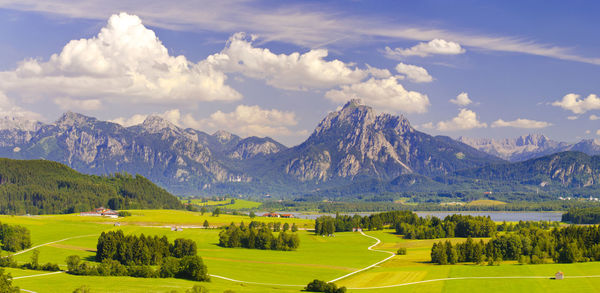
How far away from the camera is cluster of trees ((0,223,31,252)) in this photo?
518 feet

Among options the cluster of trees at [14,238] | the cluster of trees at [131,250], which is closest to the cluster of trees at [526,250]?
the cluster of trees at [131,250]

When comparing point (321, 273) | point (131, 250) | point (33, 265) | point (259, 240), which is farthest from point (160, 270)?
point (259, 240)

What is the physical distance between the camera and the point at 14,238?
159125 millimetres

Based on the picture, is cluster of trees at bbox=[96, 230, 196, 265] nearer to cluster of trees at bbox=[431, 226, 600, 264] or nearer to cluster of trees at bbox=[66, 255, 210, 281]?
cluster of trees at bbox=[66, 255, 210, 281]

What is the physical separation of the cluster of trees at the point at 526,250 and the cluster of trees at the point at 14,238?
111m

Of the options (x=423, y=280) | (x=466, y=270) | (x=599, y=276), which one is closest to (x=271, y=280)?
(x=423, y=280)

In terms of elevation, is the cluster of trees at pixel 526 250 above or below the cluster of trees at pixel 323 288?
above

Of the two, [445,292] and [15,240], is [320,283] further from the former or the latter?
[15,240]

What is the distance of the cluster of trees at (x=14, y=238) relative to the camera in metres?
158

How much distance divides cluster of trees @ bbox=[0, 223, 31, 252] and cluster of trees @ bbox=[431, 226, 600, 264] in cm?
11129

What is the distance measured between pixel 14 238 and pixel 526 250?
136905 mm

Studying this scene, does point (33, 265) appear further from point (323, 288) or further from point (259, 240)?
point (259, 240)

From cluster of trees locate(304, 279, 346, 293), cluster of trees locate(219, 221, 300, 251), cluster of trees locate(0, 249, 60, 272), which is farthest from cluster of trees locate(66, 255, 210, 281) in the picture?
cluster of trees locate(219, 221, 300, 251)

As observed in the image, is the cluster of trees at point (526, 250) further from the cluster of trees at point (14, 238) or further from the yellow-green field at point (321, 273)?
the cluster of trees at point (14, 238)
